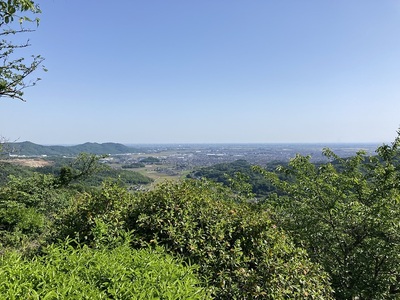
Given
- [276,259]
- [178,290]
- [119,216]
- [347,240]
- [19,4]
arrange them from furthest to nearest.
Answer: [347,240], [119,216], [276,259], [19,4], [178,290]

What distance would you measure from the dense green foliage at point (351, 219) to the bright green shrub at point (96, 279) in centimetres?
342

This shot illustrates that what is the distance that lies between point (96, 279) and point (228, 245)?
188 centimetres

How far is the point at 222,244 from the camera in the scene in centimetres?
369

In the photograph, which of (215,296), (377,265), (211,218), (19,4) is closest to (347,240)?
(377,265)

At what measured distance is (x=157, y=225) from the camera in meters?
3.80

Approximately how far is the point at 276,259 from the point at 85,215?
2660 mm

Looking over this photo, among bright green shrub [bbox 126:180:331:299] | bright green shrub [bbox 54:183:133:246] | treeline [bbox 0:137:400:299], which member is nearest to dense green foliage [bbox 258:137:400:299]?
treeline [bbox 0:137:400:299]

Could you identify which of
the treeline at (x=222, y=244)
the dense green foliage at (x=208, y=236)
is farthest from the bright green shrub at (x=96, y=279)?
the dense green foliage at (x=208, y=236)

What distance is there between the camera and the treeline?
226 centimetres

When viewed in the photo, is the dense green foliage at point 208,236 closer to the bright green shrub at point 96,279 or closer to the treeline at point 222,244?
the treeline at point 222,244

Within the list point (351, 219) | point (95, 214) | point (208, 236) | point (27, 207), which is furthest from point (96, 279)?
point (27, 207)

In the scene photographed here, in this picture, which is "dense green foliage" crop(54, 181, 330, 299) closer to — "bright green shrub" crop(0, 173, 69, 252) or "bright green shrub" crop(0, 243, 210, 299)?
"bright green shrub" crop(0, 243, 210, 299)

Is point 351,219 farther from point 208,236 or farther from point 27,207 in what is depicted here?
point 27,207

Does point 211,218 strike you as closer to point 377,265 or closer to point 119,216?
point 119,216
